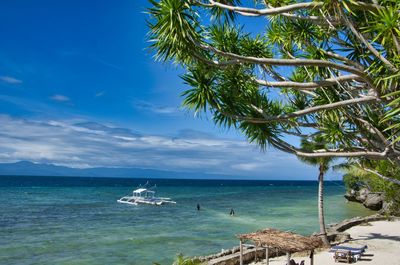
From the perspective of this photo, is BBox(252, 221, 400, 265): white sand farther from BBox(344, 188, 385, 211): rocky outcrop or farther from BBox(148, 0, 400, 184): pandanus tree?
BBox(344, 188, 385, 211): rocky outcrop

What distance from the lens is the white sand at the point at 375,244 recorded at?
16.7m

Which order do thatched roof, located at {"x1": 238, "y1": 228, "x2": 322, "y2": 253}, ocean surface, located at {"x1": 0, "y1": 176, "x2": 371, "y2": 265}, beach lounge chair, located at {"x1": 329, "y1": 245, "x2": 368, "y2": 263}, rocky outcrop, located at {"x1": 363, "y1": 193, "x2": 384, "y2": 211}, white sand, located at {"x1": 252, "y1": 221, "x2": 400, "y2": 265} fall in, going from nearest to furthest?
thatched roof, located at {"x1": 238, "y1": 228, "x2": 322, "y2": 253} < beach lounge chair, located at {"x1": 329, "y1": 245, "x2": 368, "y2": 263} < white sand, located at {"x1": 252, "y1": 221, "x2": 400, "y2": 265} < ocean surface, located at {"x1": 0, "y1": 176, "x2": 371, "y2": 265} < rocky outcrop, located at {"x1": 363, "y1": 193, "x2": 384, "y2": 211}

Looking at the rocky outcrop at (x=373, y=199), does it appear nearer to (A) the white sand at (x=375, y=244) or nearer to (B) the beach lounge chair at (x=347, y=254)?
(A) the white sand at (x=375, y=244)

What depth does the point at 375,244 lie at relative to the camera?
2041 cm

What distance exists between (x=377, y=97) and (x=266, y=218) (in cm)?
3351

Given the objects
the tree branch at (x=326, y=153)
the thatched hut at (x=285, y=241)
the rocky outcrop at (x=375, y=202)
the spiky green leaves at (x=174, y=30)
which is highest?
the spiky green leaves at (x=174, y=30)

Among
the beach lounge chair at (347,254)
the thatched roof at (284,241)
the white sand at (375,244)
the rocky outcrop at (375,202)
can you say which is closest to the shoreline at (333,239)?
the white sand at (375,244)

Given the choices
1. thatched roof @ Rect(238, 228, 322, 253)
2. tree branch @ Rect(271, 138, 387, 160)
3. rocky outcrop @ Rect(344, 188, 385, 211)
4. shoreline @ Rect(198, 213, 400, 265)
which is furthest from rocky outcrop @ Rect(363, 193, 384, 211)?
tree branch @ Rect(271, 138, 387, 160)

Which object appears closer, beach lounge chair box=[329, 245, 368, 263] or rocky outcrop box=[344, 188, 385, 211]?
beach lounge chair box=[329, 245, 368, 263]

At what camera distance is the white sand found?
16.7 m

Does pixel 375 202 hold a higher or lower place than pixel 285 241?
higher

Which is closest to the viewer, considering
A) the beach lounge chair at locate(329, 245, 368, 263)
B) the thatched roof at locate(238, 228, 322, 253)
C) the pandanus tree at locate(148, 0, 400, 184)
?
the pandanus tree at locate(148, 0, 400, 184)

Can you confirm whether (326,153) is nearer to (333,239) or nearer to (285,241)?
(285,241)

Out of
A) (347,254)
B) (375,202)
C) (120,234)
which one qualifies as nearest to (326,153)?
(347,254)
